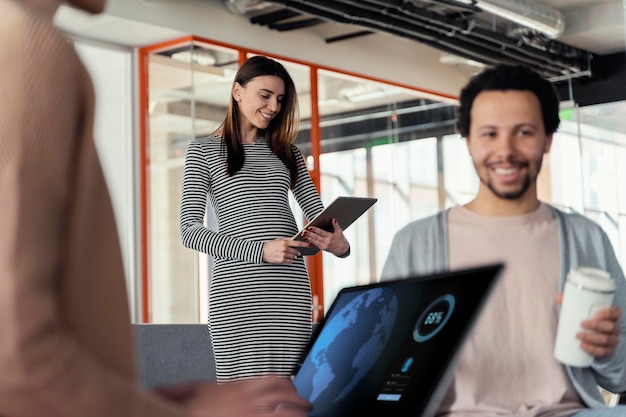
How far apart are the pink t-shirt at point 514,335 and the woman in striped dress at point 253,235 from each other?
1.29 m

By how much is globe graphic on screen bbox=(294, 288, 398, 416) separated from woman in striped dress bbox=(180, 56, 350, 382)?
1.24m

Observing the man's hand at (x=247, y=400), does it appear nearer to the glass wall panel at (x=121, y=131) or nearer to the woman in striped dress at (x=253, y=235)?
the woman in striped dress at (x=253, y=235)

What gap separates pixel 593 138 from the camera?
284 inches

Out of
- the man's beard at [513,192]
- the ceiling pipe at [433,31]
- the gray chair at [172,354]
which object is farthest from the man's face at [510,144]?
the ceiling pipe at [433,31]

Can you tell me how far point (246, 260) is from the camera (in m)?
2.65

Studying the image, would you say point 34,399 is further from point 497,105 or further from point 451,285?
point 497,105

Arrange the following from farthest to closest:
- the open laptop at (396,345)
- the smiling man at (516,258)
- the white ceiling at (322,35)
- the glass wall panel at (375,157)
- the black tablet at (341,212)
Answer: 1. the glass wall panel at (375,157)
2. the white ceiling at (322,35)
3. the black tablet at (341,212)
4. the smiling man at (516,258)
5. the open laptop at (396,345)

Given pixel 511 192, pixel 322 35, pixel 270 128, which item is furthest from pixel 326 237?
pixel 322 35

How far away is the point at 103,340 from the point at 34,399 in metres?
0.08

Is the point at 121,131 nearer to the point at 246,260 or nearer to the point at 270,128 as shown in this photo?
the point at 270,128

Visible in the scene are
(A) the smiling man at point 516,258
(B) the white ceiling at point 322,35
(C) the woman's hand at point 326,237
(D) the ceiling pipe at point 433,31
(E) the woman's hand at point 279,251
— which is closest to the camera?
(A) the smiling man at point 516,258

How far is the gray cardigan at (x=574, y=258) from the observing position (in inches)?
46.6

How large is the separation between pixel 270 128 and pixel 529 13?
550cm

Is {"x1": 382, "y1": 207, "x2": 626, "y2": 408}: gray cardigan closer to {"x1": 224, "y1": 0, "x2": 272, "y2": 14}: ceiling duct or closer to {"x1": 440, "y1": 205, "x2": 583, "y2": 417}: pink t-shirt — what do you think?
{"x1": 440, "y1": 205, "x2": 583, "y2": 417}: pink t-shirt
